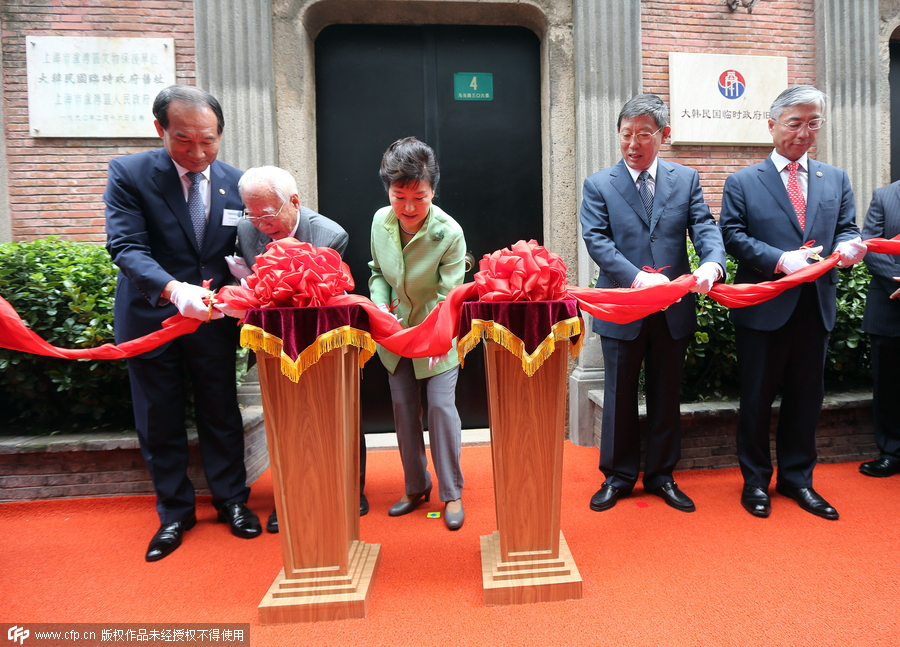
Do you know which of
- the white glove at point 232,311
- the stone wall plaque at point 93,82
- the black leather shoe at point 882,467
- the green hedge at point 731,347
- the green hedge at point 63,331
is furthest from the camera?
the stone wall plaque at point 93,82

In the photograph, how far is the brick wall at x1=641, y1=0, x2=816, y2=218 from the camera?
163 inches

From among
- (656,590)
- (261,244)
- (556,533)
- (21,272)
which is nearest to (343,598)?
(556,533)

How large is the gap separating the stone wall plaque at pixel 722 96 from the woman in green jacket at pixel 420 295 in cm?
292

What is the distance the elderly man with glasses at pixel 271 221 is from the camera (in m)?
2.05

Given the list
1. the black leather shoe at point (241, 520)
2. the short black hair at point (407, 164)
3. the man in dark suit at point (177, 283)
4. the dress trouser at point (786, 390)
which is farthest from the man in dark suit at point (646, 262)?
the man in dark suit at point (177, 283)

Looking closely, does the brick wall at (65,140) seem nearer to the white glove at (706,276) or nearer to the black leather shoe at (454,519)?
the black leather shoe at (454,519)

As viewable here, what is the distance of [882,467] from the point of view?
9.52 ft

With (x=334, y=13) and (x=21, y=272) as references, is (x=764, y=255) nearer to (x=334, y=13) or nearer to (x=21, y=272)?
(x=334, y=13)

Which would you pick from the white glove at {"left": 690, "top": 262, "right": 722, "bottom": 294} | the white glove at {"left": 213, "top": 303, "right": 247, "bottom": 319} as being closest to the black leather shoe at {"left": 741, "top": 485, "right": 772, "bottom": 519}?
the white glove at {"left": 690, "top": 262, "right": 722, "bottom": 294}

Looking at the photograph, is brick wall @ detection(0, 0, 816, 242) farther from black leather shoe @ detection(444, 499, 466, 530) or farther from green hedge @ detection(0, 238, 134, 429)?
black leather shoe @ detection(444, 499, 466, 530)

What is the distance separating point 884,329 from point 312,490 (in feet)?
10.7

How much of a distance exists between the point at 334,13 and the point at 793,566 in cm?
463

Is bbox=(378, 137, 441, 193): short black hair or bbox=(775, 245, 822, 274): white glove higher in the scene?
bbox=(378, 137, 441, 193): short black hair

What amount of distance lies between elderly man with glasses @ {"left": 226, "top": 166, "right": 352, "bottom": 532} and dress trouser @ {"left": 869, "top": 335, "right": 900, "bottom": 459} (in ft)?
10.4
